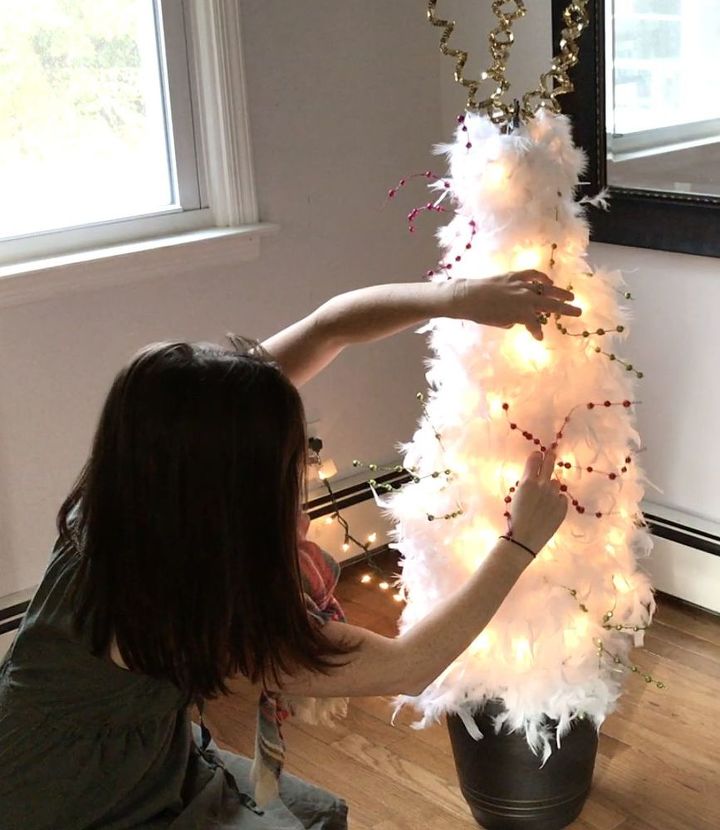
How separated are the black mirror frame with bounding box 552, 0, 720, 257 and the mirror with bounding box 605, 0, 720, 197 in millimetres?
15

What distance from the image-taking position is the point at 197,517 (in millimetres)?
1196

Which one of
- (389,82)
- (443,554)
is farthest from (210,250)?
(443,554)

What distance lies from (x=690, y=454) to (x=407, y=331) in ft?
2.52

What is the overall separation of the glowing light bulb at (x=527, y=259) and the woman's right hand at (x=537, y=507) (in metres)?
0.27

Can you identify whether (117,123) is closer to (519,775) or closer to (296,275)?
(296,275)

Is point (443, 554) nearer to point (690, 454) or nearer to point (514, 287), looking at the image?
point (514, 287)

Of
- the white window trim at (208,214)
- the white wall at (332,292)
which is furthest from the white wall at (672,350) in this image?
the white window trim at (208,214)

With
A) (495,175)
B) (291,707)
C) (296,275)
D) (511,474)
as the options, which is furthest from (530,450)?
(296,275)

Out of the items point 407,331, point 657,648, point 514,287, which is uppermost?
point 514,287

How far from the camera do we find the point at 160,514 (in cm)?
120

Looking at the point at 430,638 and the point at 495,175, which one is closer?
the point at 430,638

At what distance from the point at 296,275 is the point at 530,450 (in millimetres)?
1154

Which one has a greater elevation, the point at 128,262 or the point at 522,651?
the point at 128,262

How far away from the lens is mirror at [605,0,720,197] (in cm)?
235
